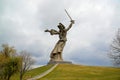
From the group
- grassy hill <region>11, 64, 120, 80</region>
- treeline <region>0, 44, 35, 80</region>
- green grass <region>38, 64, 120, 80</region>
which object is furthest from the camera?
treeline <region>0, 44, 35, 80</region>

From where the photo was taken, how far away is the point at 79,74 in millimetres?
71500

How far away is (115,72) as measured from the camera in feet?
243

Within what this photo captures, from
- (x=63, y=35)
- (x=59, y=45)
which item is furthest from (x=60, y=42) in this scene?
(x=63, y=35)

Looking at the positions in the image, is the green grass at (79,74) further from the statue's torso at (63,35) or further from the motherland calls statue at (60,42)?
the statue's torso at (63,35)

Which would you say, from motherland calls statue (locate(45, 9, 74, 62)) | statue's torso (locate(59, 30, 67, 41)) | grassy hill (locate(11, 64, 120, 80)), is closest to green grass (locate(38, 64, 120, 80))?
grassy hill (locate(11, 64, 120, 80))

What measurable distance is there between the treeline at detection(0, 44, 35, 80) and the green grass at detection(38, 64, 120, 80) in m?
9.37

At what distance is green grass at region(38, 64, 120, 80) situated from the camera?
6531 cm

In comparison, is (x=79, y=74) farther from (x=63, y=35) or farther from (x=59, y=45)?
(x=63, y=35)

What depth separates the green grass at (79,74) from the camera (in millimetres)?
65312

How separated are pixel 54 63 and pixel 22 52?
11606 mm

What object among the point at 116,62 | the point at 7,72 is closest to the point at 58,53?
the point at 7,72

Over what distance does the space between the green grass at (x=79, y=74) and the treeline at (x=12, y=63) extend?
9.37 meters

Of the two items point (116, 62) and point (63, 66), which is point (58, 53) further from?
point (116, 62)

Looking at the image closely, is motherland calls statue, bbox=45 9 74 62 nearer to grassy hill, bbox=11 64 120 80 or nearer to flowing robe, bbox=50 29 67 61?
flowing robe, bbox=50 29 67 61
